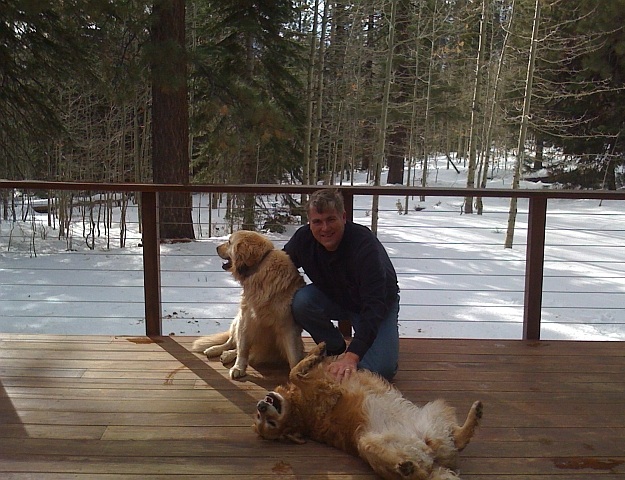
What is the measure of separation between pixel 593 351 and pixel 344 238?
186cm

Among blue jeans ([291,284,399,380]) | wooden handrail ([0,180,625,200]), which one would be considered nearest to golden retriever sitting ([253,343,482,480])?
blue jeans ([291,284,399,380])

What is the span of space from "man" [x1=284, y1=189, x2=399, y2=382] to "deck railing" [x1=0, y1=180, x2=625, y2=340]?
60 cm

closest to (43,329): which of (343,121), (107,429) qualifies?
(107,429)

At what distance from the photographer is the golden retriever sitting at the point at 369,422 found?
74.8 inches

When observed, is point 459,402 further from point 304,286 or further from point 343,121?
point 343,121

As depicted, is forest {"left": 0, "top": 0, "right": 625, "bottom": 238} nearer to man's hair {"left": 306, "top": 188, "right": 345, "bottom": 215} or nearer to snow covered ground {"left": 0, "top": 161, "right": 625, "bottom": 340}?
snow covered ground {"left": 0, "top": 161, "right": 625, "bottom": 340}

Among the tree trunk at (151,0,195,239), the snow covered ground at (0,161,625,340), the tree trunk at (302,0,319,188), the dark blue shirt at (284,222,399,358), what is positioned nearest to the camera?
the dark blue shirt at (284,222,399,358)

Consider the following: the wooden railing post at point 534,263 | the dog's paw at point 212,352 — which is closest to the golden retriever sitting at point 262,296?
the dog's paw at point 212,352

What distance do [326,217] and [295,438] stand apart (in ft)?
3.41

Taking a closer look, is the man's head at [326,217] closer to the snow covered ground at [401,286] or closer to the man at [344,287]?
the man at [344,287]

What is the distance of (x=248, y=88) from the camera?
7559 millimetres

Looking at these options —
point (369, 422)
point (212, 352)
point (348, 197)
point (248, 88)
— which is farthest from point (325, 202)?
point (248, 88)

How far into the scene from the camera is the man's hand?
2.33m

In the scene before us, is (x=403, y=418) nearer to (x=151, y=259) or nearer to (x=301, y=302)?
(x=301, y=302)
